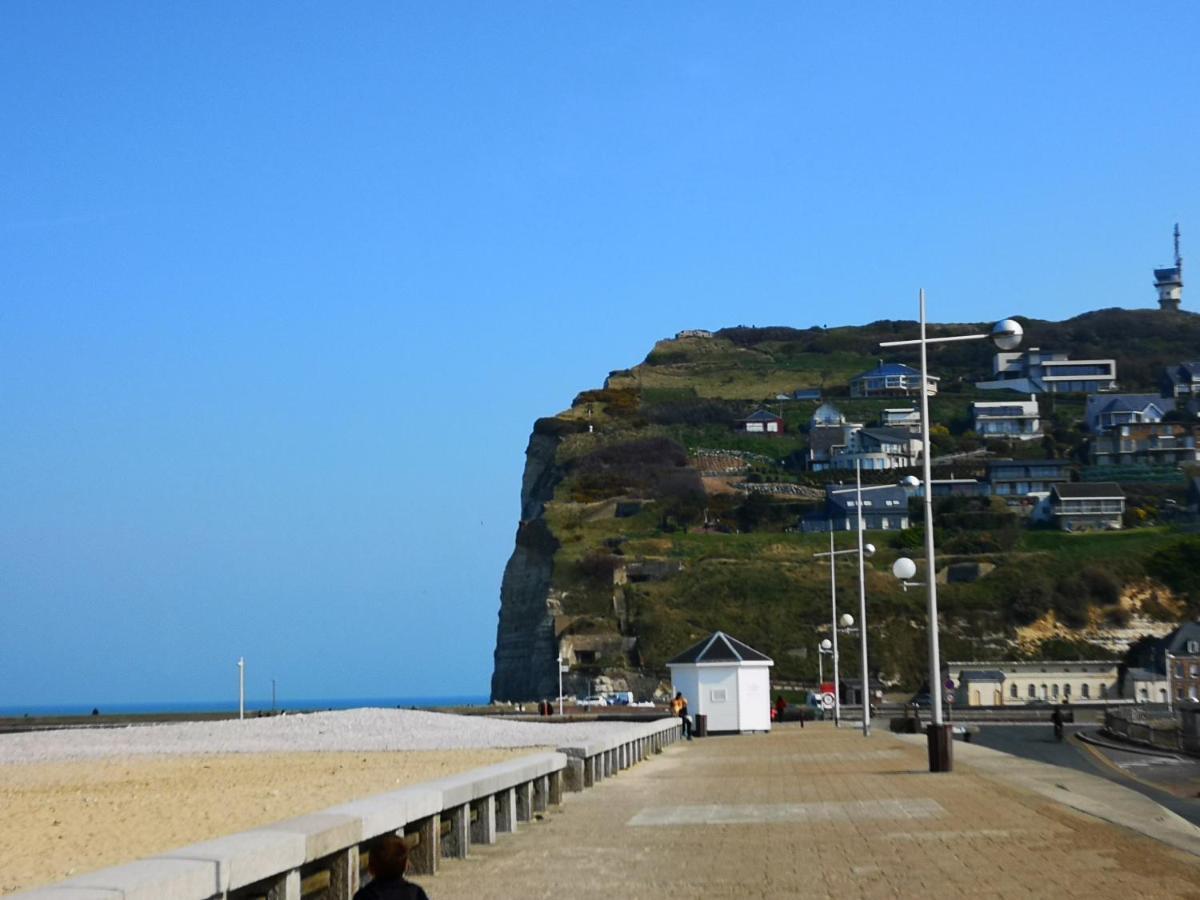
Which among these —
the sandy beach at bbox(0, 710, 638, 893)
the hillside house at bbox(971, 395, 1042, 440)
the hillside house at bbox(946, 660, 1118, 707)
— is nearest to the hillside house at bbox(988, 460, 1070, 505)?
the hillside house at bbox(971, 395, 1042, 440)

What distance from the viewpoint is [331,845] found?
10.4 m

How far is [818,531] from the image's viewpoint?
160 meters

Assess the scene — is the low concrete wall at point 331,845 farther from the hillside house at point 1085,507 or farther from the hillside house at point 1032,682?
the hillside house at point 1085,507

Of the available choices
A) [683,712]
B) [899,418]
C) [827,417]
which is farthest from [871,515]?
[683,712]

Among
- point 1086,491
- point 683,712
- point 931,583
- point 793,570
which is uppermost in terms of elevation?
point 1086,491

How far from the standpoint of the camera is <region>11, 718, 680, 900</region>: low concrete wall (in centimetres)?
789

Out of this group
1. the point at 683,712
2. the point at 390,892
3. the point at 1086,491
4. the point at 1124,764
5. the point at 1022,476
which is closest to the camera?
the point at 390,892

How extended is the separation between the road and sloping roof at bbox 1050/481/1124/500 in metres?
113

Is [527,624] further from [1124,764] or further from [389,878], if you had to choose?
[389,878]

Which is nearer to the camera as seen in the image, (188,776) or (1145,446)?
(188,776)

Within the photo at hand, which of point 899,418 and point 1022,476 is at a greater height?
point 899,418

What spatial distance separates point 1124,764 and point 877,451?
14568 centimetres

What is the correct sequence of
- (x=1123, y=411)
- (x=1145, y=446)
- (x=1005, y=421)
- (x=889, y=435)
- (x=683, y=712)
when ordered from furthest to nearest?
1. (x=1005, y=421)
2. (x=1123, y=411)
3. (x=1145, y=446)
4. (x=889, y=435)
5. (x=683, y=712)

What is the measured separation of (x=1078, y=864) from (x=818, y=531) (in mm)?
148365
